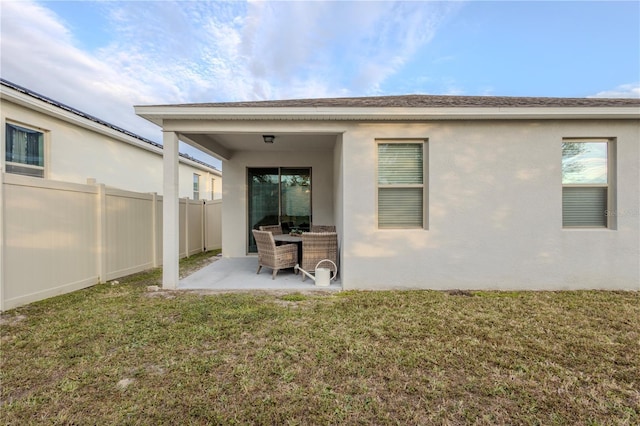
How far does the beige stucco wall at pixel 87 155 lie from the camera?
259 inches

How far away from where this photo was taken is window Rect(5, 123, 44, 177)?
20.3 ft

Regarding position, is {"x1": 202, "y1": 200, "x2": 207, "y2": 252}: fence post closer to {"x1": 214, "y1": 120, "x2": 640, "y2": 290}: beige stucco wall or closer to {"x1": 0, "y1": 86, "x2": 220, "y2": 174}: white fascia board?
{"x1": 0, "y1": 86, "x2": 220, "y2": 174}: white fascia board

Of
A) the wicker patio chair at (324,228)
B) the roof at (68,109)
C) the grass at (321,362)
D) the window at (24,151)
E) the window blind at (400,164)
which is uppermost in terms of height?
the roof at (68,109)

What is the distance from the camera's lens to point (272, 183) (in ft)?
27.7

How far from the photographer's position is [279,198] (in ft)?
27.6

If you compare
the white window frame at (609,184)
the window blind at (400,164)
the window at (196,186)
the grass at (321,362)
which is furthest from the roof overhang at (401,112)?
the window at (196,186)

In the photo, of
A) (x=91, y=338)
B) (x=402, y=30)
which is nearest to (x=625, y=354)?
(x=91, y=338)

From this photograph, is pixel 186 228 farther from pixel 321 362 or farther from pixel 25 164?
pixel 321 362

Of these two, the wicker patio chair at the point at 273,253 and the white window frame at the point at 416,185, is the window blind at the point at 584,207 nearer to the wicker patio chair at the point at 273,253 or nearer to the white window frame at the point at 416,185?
A: the white window frame at the point at 416,185

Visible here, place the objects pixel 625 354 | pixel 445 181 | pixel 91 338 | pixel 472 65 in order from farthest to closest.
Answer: pixel 472 65 < pixel 445 181 < pixel 91 338 < pixel 625 354

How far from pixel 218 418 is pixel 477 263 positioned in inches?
185

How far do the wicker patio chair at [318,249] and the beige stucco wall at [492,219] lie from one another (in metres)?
0.64

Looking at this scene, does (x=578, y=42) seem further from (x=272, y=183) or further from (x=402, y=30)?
(x=272, y=183)

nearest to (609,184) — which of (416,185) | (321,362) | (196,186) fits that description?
(416,185)
